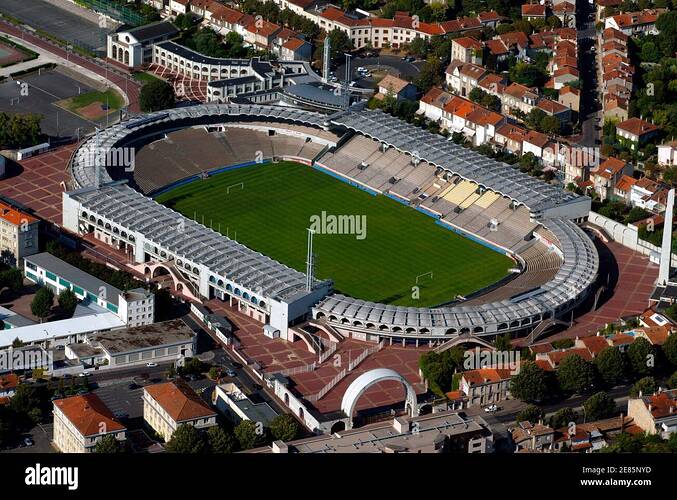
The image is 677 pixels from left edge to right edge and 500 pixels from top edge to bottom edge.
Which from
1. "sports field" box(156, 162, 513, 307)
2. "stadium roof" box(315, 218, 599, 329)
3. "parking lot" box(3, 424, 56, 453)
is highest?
"stadium roof" box(315, 218, 599, 329)

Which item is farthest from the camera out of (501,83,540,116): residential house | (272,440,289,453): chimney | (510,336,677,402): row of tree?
(501,83,540,116): residential house

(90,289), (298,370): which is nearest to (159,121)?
(90,289)

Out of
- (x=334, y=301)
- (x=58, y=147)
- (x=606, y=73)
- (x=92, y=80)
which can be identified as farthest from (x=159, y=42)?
(x=334, y=301)

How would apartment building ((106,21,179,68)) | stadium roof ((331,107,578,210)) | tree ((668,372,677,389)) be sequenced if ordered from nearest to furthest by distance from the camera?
tree ((668,372,677,389)), stadium roof ((331,107,578,210)), apartment building ((106,21,179,68))

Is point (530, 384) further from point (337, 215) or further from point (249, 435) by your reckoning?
point (337, 215)

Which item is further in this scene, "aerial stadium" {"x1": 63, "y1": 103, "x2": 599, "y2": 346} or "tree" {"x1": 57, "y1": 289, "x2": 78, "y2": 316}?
"aerial stadium" {"x1": 63, "y1": 103, "x2": 599, "y2": 346}

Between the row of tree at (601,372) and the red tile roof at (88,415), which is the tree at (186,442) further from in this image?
the row of tree at (601,372)

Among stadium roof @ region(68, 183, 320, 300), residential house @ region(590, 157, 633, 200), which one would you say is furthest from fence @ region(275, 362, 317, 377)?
residential house @ region(590, 157, 633, 200)

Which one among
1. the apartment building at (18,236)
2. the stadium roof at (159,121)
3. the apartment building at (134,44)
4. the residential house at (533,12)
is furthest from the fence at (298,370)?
the residential house at (533,12)

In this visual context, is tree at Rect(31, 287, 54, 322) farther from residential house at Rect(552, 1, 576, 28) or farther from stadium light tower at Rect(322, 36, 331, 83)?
residential house at Rect(552, 1, 576, 28)
